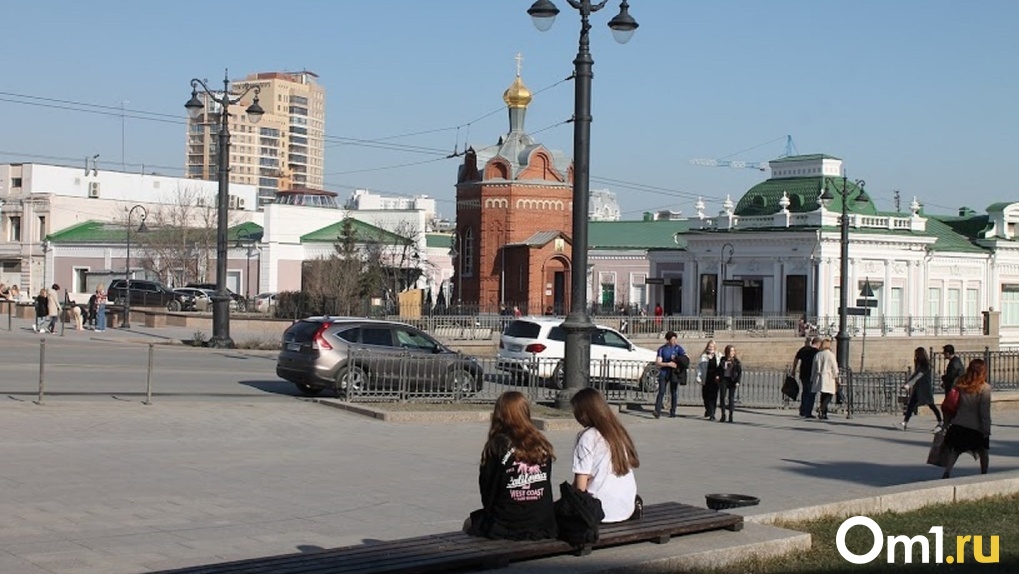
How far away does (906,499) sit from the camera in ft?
40.9

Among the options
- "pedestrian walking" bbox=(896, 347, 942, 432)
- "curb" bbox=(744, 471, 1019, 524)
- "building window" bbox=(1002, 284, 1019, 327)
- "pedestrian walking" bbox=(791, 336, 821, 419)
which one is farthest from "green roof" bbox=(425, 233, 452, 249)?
"curb" bbox=(744, 471, 1019, 524)

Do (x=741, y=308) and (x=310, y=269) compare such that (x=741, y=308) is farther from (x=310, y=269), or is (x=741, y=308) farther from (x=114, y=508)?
(x=114, y=508)

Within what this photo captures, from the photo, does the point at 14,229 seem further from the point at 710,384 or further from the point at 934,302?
the point at 710,384

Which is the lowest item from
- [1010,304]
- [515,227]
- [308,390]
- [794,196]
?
[308,390]

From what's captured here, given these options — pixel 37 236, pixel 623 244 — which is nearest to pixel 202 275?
pixel 37 236

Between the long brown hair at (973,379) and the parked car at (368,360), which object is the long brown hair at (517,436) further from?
the parked car at (368,360)

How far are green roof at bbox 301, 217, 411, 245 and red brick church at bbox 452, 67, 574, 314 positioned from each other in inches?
416

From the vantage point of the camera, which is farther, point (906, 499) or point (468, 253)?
point (468, 253)

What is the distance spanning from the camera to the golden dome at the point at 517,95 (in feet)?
223

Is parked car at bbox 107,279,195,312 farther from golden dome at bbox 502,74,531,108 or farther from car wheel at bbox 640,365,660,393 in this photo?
car wheel at bbox 640,365,660,393

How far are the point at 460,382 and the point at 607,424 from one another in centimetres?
1477

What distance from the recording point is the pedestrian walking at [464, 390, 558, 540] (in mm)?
8664

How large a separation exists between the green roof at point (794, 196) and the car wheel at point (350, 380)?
39810 mm

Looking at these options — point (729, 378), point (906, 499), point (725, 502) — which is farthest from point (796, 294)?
point (725, 502)
